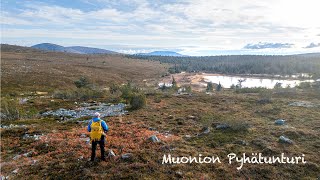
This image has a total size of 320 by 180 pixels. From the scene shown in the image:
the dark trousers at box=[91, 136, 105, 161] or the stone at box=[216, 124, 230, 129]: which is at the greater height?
the dark trousers at box=[91, 136, 105, 161]

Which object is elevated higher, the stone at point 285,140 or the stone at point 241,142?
the stone at point 285,140

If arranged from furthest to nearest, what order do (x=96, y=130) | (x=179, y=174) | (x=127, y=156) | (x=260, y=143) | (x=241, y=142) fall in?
(x=241, y=142) → (x=260, y=143) → (x=127, y=156) → (x=96, y=130) → (x=179, y=174)

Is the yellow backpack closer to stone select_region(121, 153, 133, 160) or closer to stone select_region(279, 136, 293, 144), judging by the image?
stone select_region(121, 153, 133, 160)

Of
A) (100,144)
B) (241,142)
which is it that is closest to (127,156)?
(100,144)

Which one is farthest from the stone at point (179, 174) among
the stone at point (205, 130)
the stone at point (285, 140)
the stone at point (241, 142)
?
the stone at point (285, 140)

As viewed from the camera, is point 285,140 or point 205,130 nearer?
point 285,140

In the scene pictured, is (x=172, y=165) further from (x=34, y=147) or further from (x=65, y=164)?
(x=34, y=147)

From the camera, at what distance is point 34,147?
18375 millimetres

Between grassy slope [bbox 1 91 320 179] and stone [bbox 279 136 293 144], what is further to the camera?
stone [bbox 279 136 293 144]

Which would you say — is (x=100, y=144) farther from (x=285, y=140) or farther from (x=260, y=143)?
(x=285, y=140)

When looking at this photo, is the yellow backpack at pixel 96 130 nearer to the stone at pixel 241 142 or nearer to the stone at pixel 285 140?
the stone at pixel 241 142

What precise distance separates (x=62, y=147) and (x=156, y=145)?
21.9 ft

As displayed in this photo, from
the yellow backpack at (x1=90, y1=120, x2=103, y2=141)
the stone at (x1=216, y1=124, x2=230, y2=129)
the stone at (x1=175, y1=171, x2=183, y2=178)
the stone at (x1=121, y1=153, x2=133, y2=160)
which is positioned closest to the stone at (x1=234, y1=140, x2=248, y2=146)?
the stone at (x1=216, y1=124, x2=230, y2=129)

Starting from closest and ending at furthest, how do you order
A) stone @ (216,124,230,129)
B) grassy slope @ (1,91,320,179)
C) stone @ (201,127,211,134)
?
grassy slope @ (1,91,320,179) → stone @ (201,127,211,134) → stone @ (216,124,230,129)
